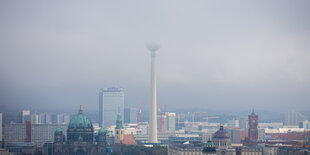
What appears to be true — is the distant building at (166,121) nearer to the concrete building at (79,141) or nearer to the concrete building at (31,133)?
the concrete building at (31,133)

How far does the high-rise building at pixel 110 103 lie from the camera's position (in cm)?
18638

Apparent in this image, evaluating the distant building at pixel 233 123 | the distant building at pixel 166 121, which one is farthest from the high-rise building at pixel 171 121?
the distant building at pixel 233 123

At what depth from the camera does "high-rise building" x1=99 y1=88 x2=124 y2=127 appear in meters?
186

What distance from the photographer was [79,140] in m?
96.3

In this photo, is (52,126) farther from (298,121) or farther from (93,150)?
(298,121)

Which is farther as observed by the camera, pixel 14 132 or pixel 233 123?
pixel 233 123

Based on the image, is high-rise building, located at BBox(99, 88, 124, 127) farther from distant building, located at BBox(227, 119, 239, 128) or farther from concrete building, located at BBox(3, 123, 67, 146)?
concrete building, located at BBox(3, 123, 67, 146)

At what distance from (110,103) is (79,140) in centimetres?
9746

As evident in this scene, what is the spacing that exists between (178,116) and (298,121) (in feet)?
154

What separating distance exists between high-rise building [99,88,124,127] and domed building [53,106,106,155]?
8581cm

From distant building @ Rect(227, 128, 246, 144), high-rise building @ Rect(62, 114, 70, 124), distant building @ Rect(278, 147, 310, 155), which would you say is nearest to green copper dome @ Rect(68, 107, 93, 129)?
high-rise building @ Rect(62, 114, 70, 124)

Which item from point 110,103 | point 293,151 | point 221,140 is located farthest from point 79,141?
point 110,103

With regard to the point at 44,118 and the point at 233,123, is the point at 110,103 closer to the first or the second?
the point at 233,123

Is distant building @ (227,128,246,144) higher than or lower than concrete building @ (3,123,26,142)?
lower
